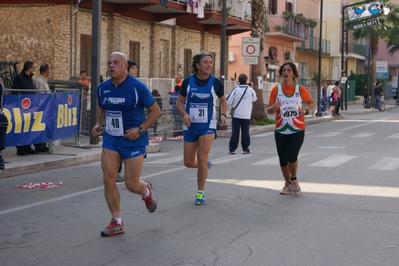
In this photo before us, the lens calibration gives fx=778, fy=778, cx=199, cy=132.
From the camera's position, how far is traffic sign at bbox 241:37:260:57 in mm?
27641

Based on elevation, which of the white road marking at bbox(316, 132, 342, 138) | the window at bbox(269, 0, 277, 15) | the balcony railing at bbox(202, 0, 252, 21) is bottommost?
the white road marking at bbox(316, 132, 342, 138)

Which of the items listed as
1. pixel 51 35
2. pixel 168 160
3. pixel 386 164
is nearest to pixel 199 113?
pixel 168 160

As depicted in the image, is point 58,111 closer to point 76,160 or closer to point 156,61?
point 76,160

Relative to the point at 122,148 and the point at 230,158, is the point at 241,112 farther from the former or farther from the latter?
the point at 122,148

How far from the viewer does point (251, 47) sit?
27703mm

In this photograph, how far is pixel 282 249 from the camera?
24.4ft

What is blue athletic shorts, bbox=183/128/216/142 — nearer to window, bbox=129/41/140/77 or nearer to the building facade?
the building facade

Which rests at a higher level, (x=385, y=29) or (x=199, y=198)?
(x=385, y=29)

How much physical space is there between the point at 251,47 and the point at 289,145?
55.4ft

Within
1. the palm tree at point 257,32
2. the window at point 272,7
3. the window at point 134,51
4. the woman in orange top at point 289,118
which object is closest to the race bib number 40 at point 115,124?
the woman in orange top at point 289,118

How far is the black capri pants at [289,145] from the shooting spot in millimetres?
11039

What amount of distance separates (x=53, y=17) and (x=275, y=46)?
28498mm

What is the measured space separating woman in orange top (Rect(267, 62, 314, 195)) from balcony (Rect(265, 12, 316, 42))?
40.1m

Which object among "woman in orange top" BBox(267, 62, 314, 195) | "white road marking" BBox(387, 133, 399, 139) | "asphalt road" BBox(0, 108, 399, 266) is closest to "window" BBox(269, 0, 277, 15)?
"white road marking" BBox(387, 133, 399, 139)
